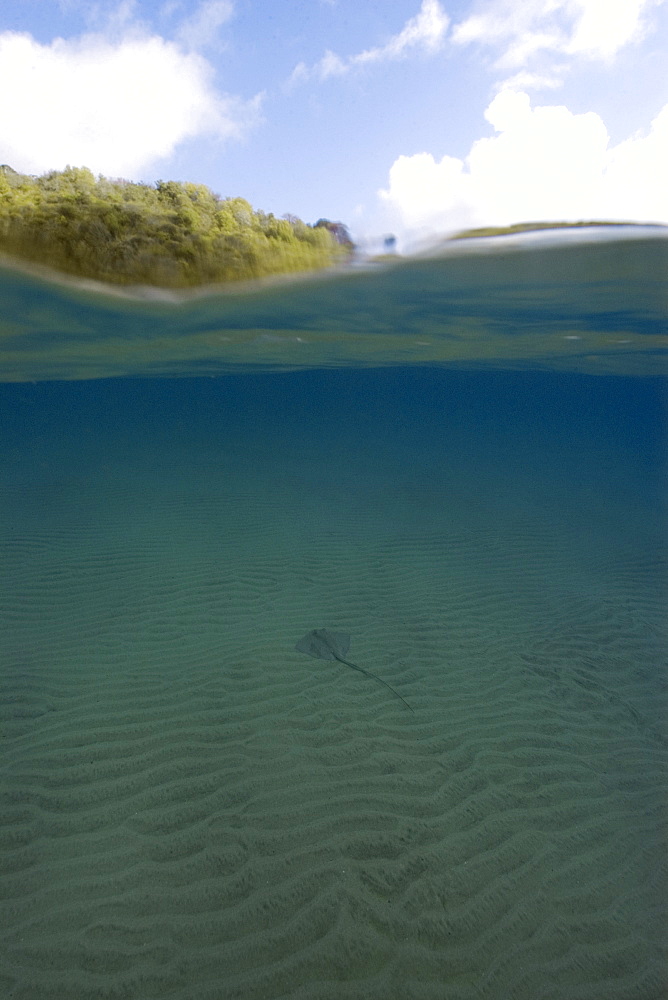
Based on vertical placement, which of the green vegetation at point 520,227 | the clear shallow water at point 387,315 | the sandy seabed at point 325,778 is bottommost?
the sandy seabed at point 325,778

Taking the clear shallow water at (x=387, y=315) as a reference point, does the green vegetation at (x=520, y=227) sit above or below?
above

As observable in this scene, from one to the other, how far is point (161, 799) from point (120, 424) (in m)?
78.7

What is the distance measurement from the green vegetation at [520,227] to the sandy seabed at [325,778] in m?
5.10

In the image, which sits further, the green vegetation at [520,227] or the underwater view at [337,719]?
the green vegetation at [520,227]

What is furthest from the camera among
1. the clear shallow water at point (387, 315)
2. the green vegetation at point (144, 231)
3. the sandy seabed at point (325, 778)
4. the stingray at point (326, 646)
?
the clear shallow water at point (387, 315)

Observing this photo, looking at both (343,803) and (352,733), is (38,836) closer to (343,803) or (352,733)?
(343,803)

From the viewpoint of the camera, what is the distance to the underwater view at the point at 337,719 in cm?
299

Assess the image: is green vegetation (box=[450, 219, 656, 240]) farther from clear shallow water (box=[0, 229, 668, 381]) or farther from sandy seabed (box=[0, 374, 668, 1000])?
sandy seabed (box=[0, 374, 668, 1000])

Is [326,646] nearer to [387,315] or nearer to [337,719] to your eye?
[337,719]

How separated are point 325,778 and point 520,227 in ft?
22.5

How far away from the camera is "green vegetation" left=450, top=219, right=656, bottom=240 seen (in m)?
6.86

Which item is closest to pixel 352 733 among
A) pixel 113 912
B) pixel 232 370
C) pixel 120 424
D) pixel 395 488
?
pixel 113 912

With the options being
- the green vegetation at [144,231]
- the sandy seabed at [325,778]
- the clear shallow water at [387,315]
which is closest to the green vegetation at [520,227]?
the clear shallow water at [387,315]

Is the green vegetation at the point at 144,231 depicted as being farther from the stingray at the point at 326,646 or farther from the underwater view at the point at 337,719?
the stingray at the point at 326,646
